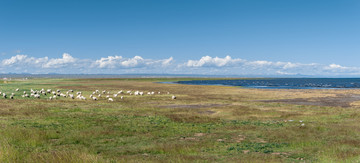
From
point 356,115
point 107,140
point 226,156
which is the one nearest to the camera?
point 226,156

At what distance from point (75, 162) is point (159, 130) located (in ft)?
38.9

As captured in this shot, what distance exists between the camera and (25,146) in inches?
597

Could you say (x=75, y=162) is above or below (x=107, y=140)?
above

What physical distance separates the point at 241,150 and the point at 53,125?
14851mm

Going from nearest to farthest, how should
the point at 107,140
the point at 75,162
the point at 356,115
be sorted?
the point at 75,162 < the point at 107,140 < the point at 356,115

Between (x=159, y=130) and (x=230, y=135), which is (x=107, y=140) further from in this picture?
(x=230, y=135)

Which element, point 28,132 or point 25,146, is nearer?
point 25,146

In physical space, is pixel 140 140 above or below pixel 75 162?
below

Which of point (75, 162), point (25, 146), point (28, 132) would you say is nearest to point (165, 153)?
point (75, 162)

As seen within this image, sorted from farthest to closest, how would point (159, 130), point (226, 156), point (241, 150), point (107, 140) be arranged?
point (159, 130) → point (107, 140) → point (241, 150) → point (226, 156)

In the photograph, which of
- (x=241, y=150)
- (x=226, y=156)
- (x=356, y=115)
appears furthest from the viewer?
(x=356, y=115)

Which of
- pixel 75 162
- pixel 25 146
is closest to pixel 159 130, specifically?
pixel 25 146

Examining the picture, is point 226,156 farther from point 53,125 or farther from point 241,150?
point 53,125

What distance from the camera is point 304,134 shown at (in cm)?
1909
